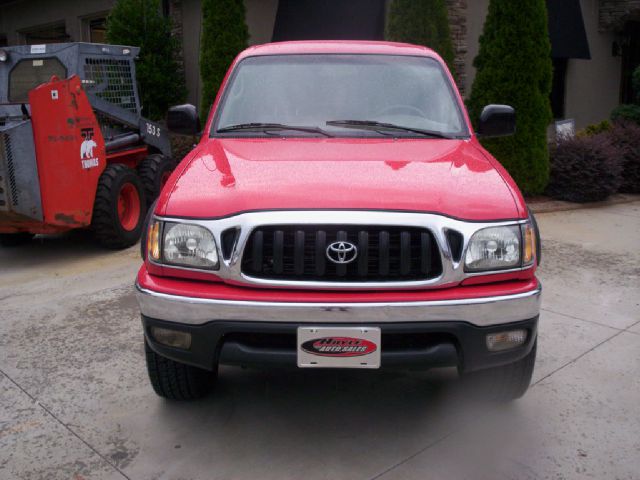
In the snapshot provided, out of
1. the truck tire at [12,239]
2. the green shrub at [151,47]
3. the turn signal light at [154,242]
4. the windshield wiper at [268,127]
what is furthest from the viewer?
the green shrub at [151,47]

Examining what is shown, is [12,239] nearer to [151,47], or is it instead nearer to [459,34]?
[151,47]

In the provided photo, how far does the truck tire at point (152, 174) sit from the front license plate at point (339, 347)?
209 inches

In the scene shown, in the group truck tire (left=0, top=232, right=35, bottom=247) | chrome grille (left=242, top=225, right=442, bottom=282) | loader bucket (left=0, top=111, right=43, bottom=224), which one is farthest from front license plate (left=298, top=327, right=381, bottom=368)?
truck tire (left=0, top=232, right=35, bottom=247)

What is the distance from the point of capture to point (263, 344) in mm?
Result: 2678

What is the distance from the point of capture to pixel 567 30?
1312 cm

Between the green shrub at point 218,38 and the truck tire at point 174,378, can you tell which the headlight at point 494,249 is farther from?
the green shrub at point 218,38

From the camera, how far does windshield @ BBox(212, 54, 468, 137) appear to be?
375cm

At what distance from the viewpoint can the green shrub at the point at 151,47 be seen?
11234 millimetres

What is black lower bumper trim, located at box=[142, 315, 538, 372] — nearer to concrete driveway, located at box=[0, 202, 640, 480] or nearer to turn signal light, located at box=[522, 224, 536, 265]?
turn signal light, located at box=[522, 224, 536, 265]

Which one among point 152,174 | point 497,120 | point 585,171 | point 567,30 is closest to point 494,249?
point 497,120

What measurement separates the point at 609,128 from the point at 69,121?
9386mm

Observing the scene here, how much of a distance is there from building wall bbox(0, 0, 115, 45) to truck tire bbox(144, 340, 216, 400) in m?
14.0

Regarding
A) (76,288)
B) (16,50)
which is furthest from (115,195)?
(16,50)

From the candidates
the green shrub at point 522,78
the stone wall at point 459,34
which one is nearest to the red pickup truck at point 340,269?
the green shrub at point 522,78
